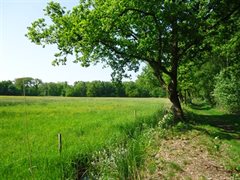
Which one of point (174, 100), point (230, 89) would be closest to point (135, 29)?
point (174, 100)

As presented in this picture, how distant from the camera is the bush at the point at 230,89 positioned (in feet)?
99.0

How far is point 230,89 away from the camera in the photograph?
102ft

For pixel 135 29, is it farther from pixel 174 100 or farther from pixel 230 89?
pixel 230 89

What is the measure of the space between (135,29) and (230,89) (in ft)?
45.8

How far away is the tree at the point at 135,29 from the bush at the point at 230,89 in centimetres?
839

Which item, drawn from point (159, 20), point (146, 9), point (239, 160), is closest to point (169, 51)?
point (159, 20)

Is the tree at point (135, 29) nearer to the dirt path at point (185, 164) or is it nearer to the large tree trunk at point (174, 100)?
the large tree trunk at point (174, 100)

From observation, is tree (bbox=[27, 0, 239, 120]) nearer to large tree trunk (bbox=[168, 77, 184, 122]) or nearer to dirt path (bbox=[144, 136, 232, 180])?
large tree trunk (bbox=[168, 77, 184, 122])

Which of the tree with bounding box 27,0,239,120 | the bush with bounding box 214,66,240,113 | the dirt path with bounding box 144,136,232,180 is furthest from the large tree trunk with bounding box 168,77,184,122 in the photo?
the dirt path with bounding box 144,136,232,180

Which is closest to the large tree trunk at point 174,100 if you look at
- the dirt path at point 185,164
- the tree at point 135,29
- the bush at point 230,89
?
the tree at point 135,29

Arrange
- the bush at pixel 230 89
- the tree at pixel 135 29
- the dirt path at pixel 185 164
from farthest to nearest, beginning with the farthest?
the bush at pixel 230 89, the tree at pixel 135 29, the dirt path at pixel 185 164

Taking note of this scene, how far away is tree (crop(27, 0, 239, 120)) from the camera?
19469 mm

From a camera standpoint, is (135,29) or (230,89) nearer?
(135,29)

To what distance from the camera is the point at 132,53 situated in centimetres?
2166
